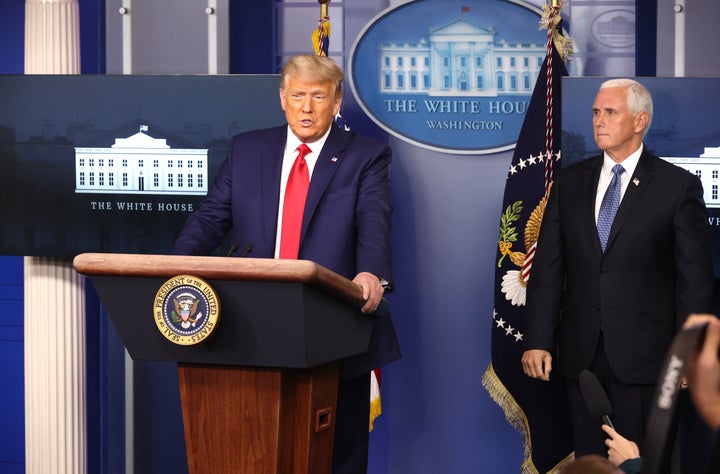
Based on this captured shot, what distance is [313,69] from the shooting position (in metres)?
3.08

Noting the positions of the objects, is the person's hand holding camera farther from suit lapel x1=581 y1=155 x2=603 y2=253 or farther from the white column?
the white column

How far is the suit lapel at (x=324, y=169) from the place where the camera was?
9.68 ft

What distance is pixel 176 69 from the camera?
4.48 m

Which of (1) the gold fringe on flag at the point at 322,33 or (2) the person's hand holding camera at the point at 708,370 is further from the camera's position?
(1) the gold fringe on flag at the point at 322,33

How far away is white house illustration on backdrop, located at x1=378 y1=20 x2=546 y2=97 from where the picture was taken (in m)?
4.36

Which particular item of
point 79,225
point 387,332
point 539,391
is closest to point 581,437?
point 539,391

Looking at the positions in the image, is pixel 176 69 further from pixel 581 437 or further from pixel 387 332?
pixel 581 437

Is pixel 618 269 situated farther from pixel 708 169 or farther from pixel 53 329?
pixel 53 329

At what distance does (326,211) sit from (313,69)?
434 millimetres

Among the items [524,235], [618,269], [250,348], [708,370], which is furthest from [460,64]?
[708,370]

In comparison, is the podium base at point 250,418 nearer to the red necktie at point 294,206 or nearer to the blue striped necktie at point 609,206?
the red necktie at point 294,206

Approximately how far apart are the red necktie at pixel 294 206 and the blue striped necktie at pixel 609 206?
1.08 m

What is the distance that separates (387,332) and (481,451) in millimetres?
1656

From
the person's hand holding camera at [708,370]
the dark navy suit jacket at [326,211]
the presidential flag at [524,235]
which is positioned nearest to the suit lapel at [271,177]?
the dark navy suit jacket at [326,211]
